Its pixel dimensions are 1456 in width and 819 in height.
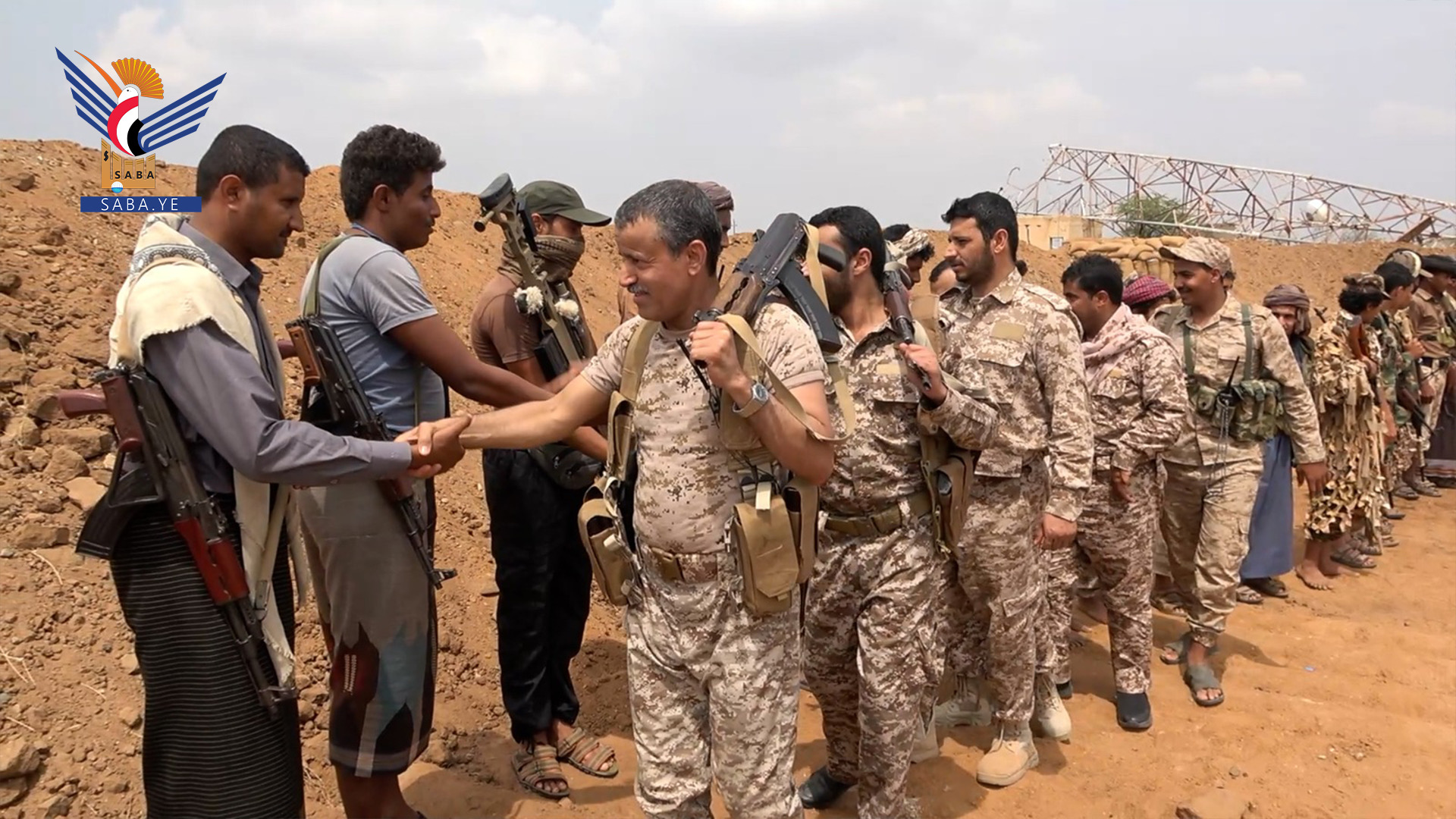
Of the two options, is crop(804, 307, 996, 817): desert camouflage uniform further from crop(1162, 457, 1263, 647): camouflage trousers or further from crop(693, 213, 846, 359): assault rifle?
crop(1162, 457, 1263, 647): camouflage trousers

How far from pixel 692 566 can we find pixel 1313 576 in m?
6.50

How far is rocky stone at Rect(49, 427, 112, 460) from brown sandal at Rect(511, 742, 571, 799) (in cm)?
288

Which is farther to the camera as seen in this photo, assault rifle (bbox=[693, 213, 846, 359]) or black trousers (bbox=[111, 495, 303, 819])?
assault rifle (bbox=[693, 213, 846, 359])

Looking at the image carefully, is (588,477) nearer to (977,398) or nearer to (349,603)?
(349,603)

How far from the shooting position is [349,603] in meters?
2.69

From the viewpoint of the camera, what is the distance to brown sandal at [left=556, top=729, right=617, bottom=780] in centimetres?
386

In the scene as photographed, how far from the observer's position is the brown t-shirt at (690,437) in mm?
2467

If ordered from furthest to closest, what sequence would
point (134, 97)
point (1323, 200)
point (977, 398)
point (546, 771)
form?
point (1323, 200), point (134, 97), point (546, 771), point (977, 398)

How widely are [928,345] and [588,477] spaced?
4.65 feet

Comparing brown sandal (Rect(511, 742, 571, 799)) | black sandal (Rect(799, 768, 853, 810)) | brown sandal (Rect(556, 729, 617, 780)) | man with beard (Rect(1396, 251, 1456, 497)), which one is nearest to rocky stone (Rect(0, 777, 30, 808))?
brown sandal (Rect(511, 742, 571, 799))

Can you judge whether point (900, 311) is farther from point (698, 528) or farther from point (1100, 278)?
point (1100, 278)

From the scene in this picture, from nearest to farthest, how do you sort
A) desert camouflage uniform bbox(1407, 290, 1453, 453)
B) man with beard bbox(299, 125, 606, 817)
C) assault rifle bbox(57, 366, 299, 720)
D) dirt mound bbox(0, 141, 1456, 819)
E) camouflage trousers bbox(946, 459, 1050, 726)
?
assault rifle bbox(57, 366, 299, 720) < man with beard bbox(299, 125, 606, 817) < dirt mound bbox(0, 141, 1456, 819) < camouflage trousers bbox(946, 459, 1050, 726) < desert camouflage uniform bbox(1407, 290, 1453, 453)

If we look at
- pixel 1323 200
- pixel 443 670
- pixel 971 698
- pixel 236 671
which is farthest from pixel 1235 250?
pixel 236 671

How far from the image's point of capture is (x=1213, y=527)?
16.8 feet
